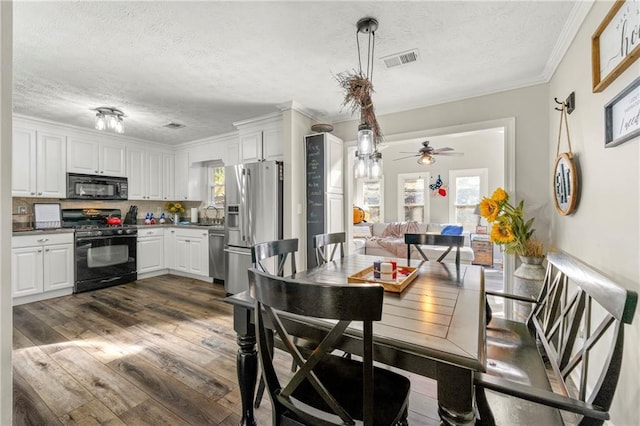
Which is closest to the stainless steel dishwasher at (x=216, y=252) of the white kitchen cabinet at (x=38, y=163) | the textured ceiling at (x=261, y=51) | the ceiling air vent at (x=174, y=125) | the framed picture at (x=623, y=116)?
the ceiling air vent at (x=174, y=125)

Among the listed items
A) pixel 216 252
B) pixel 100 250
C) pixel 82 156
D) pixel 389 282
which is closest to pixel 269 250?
pixel 389 282

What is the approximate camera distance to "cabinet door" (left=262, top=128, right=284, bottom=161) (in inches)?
145

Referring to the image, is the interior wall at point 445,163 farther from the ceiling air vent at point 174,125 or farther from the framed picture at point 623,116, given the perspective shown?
the framed picture at point 623,116

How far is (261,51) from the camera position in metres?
2.24

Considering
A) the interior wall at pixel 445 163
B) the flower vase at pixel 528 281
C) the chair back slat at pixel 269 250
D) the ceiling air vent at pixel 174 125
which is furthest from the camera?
the interior wall at pixel 445 163

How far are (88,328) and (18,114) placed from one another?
9.91ft

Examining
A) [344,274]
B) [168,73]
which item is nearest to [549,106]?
[344,274]

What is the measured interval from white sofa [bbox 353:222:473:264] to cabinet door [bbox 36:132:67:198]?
5115 mm

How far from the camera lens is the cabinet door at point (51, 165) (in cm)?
391

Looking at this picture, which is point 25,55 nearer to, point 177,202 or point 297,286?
point 297,286

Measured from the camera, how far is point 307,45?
84.7 inches

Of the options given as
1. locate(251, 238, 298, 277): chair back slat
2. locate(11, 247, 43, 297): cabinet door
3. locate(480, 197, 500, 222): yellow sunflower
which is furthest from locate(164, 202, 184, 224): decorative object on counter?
locate(480, 197, 500, 222): yellow sunflower

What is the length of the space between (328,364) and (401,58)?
2.33 m

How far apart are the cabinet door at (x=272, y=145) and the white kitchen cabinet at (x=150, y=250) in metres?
2.69
